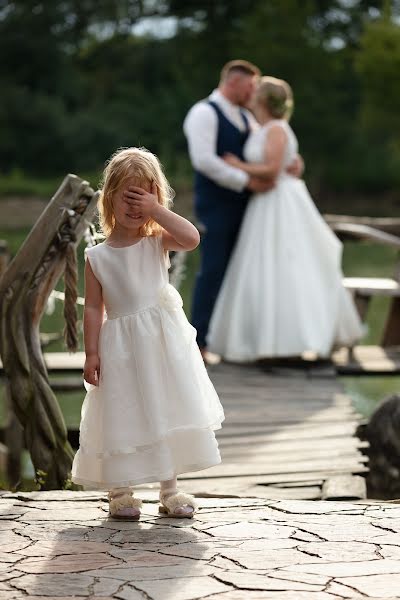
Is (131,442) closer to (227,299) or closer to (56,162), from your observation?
(227,299)

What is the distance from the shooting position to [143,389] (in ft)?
12.9

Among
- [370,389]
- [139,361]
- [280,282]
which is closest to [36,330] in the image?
[139,361]

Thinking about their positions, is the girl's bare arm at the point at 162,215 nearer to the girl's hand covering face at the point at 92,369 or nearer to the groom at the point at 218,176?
the girl's hand covering face at the point at 92,369

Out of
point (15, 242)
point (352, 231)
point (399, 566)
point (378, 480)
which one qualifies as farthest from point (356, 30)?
point (399, 566)

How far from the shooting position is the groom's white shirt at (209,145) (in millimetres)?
7684

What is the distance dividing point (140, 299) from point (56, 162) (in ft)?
94.6

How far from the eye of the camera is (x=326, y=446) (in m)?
5.75

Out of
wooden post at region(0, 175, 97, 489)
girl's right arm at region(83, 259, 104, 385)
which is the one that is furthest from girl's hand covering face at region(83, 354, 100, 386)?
wooden post at region(0, 175, 97, 489)

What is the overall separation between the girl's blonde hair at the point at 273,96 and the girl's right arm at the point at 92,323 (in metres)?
3.91

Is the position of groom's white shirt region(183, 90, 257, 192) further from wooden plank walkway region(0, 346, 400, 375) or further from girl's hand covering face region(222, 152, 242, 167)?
wooden plank walkway region(0, 346, 400, 375)

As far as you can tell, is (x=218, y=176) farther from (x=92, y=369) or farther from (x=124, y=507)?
(x=124, y=507)

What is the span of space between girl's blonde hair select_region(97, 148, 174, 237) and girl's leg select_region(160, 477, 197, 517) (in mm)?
801

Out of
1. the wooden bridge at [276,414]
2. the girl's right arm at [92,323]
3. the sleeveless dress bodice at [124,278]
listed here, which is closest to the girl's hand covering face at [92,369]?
the girl's right arm at [92,323]

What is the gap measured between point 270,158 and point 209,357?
1352 mm
